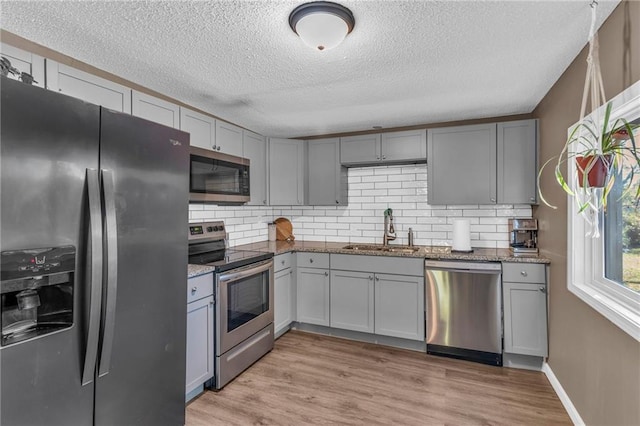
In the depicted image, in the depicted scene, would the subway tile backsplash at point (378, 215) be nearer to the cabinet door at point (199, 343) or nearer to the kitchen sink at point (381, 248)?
the kitchen sink at point (381, 248)

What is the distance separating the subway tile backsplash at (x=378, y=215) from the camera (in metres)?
3.39

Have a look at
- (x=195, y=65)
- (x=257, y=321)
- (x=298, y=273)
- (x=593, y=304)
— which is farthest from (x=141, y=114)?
(x=593, y=304)

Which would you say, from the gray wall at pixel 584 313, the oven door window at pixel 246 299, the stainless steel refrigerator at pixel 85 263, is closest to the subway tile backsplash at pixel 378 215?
the gray wall at pixel 584 313

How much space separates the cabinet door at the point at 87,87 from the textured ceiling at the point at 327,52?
0.35 ft

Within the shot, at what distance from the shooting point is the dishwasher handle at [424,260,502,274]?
2809mm

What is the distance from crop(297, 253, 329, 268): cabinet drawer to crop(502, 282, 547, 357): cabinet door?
5.36 feet

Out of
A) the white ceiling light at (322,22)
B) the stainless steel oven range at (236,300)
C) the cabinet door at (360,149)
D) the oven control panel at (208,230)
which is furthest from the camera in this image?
the cabinet door at (360,149)

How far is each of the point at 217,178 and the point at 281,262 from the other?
1039 mm

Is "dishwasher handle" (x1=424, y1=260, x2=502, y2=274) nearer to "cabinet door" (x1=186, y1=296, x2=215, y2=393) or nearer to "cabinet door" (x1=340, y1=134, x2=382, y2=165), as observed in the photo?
"cabinet door" (x1=340, y1=134, x2=382, y2=165)

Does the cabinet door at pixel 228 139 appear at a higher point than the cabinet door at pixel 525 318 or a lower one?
higher

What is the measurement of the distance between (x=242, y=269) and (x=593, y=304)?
2277 mm

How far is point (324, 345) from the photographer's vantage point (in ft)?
10.7

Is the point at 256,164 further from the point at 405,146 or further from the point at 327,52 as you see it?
the point at 327,52

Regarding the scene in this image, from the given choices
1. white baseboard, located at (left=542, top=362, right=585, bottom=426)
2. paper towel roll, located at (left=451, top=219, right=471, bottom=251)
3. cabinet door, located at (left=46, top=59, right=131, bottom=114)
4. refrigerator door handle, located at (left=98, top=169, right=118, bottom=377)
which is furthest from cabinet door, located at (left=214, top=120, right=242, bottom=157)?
white baseboard, located at (left=542, top=362, right=585, bottom=426)
